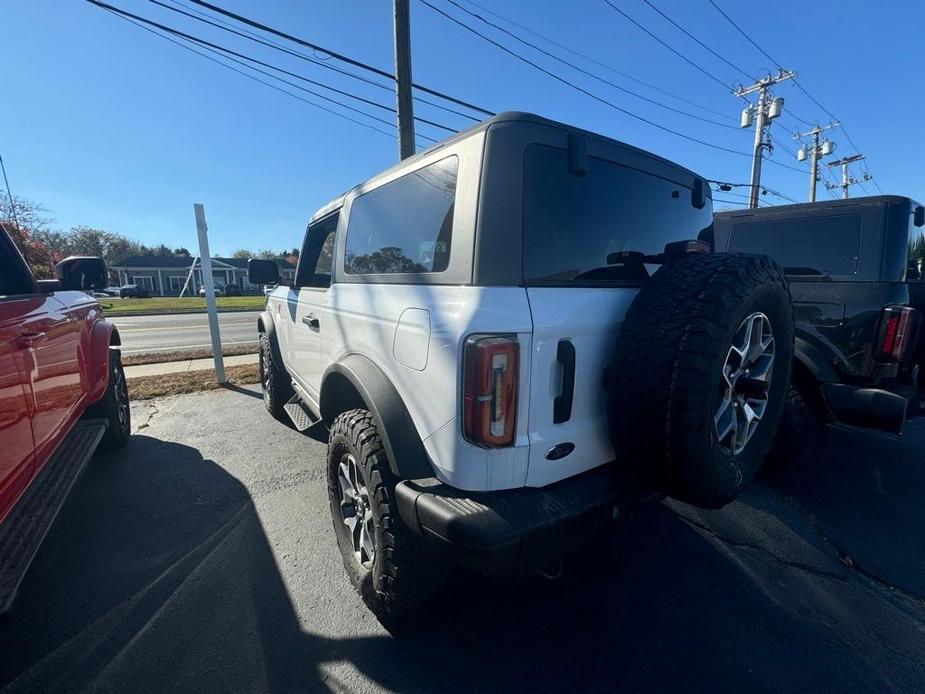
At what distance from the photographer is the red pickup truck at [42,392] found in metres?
1.77

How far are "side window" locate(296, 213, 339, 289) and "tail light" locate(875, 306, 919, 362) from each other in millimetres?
4116

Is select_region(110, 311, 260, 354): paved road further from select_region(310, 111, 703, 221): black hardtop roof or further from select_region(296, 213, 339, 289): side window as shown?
select_region(310, 111, 703, 221): black hardtop roof

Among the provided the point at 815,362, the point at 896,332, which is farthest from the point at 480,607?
the point at 896,332

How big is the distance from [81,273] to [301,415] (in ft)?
5.76

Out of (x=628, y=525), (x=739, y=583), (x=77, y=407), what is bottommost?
(x=739, y=583)

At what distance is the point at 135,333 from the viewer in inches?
539

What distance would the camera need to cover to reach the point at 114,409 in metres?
3.86

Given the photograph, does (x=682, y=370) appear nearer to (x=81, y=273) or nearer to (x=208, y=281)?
(x=81, y=273)

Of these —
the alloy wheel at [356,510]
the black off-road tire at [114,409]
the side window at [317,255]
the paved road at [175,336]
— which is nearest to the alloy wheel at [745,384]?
the alloy wheel at [356,510]

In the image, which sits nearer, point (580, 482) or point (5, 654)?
point (580, 482)

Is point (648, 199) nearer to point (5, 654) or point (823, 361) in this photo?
point (823, 361)

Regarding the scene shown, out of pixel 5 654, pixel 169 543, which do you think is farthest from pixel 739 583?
pixel 5 654

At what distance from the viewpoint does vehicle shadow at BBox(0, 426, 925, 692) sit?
176 centimetres

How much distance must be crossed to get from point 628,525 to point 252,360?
8.31 metres
